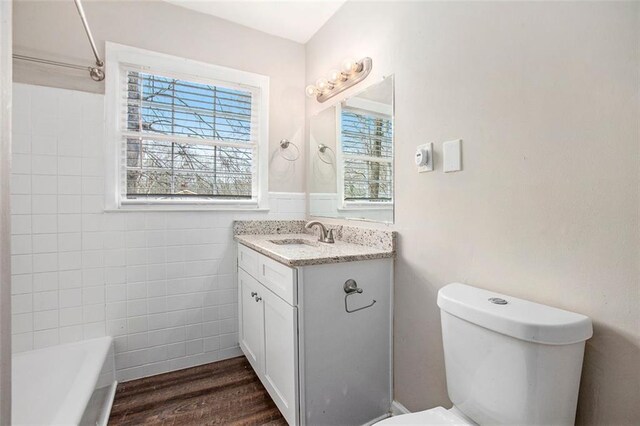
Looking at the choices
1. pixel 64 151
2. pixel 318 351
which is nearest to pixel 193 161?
pixel 64 151

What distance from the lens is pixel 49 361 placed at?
5.36ft

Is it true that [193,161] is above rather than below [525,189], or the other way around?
above

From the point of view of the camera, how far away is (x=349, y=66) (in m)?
1.83

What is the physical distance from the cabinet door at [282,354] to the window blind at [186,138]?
0.98m

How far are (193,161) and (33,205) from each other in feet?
2.89

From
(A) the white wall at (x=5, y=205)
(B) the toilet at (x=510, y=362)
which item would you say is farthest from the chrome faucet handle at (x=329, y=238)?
(A) the white wall at (x=5, y=205)

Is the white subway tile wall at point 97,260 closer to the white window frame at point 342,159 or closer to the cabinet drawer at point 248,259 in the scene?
the cabinet drawer at point 248,259

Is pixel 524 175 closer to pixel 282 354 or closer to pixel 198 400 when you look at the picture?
pixel 282 354

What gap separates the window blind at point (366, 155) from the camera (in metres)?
1.64

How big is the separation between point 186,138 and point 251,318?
1.27m

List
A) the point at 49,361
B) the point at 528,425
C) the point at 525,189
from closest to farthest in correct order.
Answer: the point at 528,425
the point at 525,189
the point at 49,361

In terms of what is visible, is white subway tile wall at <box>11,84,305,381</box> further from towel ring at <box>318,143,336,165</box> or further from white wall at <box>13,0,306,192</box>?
towel ring at <box>318,143,336,165</box>

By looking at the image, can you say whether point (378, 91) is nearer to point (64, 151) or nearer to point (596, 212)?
point (596, 212)

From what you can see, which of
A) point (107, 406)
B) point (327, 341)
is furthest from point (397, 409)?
point (107, 406)
